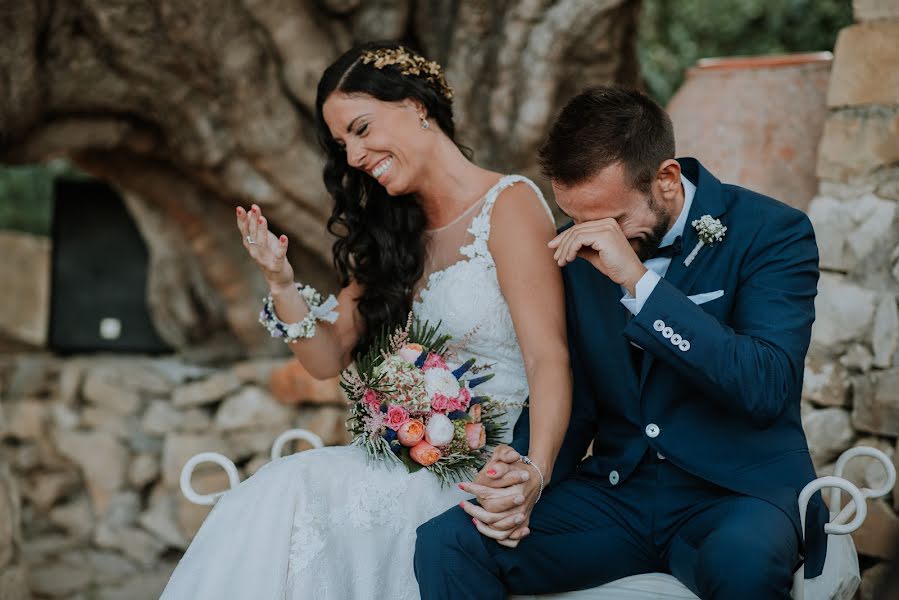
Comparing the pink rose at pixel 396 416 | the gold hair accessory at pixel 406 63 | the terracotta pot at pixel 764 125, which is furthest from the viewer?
the terracotta pot at pixel 764 125

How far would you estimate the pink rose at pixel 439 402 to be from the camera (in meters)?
2.61

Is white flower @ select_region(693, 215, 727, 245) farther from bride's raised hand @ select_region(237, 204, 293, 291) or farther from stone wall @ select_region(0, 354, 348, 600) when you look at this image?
stone wall @ select_region(0, 354, 348, 600)

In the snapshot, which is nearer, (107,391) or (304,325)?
(304,325)

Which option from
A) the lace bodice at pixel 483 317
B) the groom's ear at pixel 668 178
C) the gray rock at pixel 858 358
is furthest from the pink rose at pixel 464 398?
the gray rock at pixel 858 358

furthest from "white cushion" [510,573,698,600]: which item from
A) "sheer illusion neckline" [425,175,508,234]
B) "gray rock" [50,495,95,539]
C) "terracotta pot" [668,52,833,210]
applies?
"gray rock" [50,495,95,539]

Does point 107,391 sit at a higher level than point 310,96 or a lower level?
lower

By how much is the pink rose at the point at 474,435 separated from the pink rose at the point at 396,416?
0.19 metres

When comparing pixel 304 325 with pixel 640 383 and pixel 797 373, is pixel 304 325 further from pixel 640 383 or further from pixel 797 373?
pixel 797 373

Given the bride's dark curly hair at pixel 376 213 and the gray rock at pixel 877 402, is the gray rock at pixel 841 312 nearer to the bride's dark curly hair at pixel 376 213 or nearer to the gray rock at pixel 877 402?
the gray rock at pixel 877 402

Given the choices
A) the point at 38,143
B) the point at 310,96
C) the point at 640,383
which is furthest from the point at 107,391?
the point at 640,383

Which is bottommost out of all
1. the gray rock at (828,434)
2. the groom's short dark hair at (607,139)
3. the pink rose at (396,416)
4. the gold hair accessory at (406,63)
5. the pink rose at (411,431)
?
the gray rock at (828,434)

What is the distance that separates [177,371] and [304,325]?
139 inches

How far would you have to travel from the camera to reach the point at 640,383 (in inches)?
95.3

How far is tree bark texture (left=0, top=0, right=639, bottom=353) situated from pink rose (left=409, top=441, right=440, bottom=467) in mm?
2508
